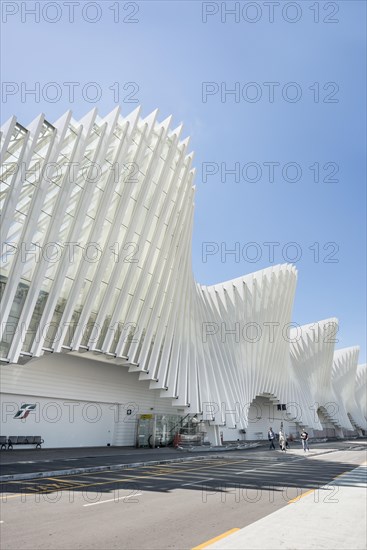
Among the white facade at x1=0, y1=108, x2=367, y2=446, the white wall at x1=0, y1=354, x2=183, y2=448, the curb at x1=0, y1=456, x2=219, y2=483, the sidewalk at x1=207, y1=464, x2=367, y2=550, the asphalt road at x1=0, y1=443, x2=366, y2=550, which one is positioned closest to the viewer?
the sidewalk at x1=207, y1=464, x2=367, y2=550

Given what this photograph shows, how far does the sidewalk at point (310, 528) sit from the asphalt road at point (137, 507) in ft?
1.30

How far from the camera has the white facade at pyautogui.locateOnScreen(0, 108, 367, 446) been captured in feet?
60.8

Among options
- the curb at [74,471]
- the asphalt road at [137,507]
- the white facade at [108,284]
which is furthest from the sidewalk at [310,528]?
the white facade at [108,284]

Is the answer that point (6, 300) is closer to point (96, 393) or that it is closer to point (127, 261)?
point (127, 261)

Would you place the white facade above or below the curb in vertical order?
above

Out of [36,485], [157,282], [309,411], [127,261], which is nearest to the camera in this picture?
[36,485]

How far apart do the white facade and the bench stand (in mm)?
781

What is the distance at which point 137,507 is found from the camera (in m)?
9.15

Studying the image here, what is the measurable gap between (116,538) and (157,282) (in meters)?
20.3

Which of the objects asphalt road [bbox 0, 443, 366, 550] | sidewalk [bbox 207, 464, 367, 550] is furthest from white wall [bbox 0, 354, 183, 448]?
sidewalk [bbox 207, 464, 367, 550]

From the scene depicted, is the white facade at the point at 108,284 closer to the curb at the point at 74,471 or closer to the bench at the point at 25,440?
the bench at the point at 25,440

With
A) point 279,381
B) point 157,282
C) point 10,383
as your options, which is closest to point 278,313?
point 279,381

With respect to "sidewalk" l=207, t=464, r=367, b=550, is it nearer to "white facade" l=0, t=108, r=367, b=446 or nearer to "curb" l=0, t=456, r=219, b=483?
"curb" l=0, t=456, r=219, b=483

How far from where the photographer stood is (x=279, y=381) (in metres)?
47.6
